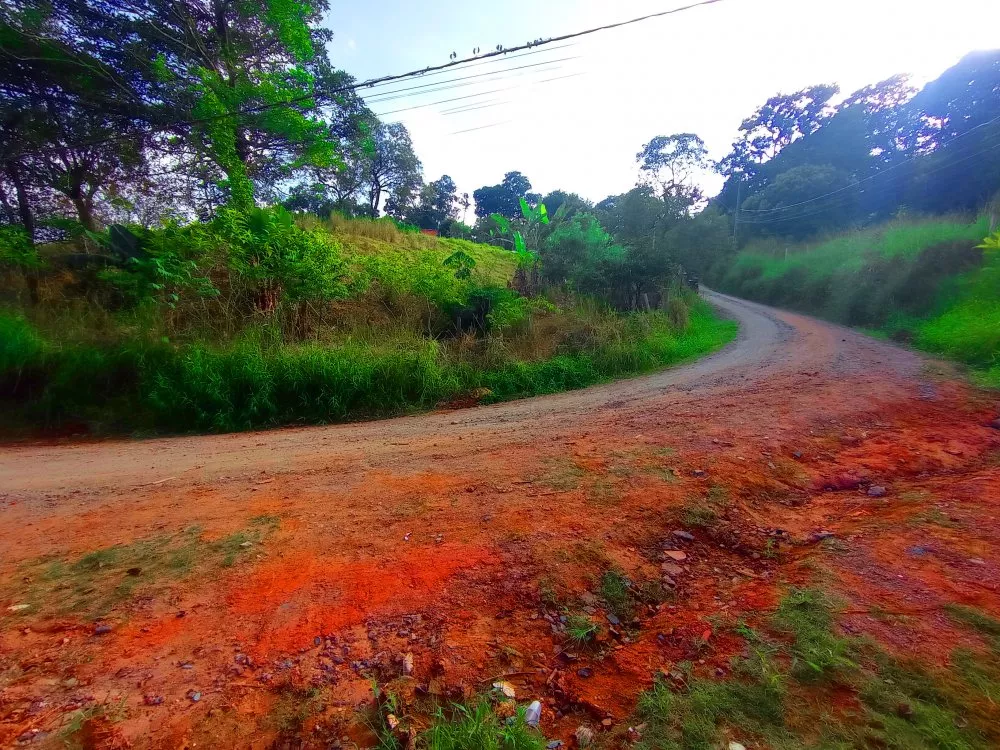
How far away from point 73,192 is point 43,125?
182 cm

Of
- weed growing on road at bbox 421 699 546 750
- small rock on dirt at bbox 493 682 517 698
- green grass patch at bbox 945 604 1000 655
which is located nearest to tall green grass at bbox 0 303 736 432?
small rock on dirt at bbox 493 682 517 698

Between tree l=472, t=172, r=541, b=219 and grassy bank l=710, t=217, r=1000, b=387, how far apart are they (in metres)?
39.6

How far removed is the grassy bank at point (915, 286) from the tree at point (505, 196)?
39.6 meters

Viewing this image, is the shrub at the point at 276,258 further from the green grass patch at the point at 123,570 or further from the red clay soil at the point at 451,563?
the green grass patch at the point at 123,570

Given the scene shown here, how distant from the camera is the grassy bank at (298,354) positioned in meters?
7.60

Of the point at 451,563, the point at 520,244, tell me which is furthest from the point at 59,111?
the point at 451,563

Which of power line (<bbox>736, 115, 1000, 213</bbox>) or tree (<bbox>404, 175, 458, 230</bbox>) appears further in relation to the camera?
tree (<bbox>404, 175, 458, 230</bbox>)

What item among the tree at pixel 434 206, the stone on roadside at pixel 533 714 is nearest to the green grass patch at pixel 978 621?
the stone on roadside at pixel 533 714

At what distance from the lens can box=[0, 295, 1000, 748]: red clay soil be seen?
6.95 feet

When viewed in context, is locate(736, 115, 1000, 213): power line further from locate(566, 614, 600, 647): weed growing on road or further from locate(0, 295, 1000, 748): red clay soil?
locate(566, 614, 600, 647): weed growing on road

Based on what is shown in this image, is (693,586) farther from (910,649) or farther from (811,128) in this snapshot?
(811,128)

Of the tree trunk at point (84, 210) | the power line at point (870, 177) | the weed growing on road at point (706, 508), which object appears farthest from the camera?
the power line at point (870, 177)

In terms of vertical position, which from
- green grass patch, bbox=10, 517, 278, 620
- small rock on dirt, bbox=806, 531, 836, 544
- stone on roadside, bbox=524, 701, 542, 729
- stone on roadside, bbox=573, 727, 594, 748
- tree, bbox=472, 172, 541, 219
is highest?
tree, bbox=472, 172, 541, 219

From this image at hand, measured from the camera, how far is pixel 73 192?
1329cm
